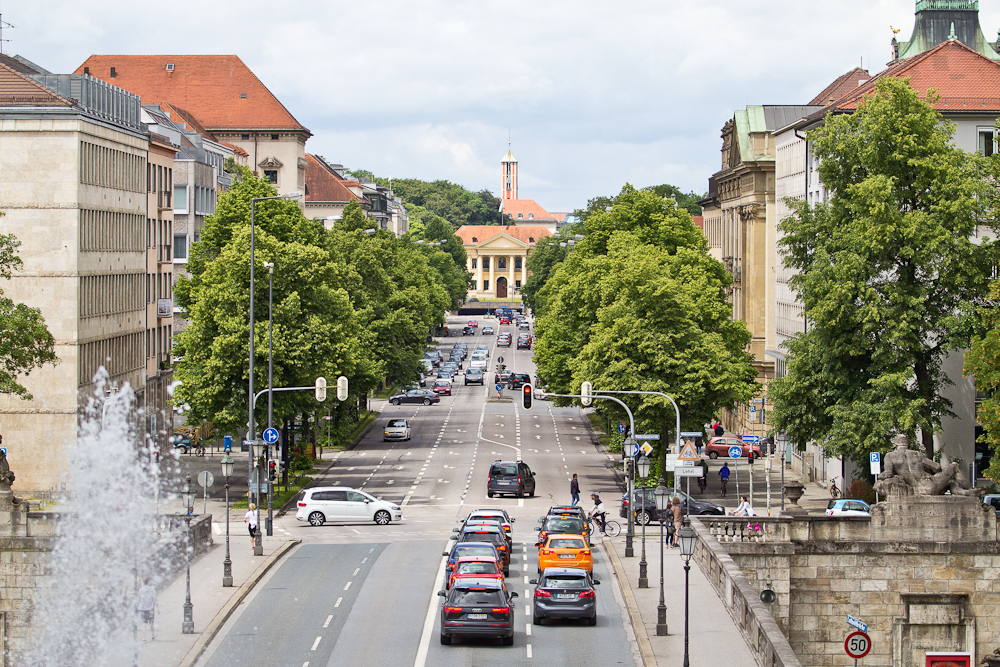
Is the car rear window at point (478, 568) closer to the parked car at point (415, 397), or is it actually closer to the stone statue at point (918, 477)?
the stone statue at point (918, 477)

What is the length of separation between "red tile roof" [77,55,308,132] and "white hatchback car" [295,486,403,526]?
252ft

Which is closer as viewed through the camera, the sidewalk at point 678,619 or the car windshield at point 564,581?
the sidewalk at point 678,619

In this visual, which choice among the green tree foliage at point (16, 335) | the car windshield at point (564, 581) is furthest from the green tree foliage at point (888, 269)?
the green tree foliage at point (16, 335)

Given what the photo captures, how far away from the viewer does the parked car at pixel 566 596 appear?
3584 centimetres

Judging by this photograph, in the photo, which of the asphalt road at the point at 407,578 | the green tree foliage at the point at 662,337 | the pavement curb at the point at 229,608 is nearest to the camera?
the pavement curb at the point at 229,608

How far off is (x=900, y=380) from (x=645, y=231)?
1285 inches

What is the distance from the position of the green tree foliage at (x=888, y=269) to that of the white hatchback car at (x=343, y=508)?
16.7m

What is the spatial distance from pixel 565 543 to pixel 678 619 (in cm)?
644

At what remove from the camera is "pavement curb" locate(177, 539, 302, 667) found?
106ft

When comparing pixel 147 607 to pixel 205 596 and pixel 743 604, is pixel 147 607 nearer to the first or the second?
pixel 205 596

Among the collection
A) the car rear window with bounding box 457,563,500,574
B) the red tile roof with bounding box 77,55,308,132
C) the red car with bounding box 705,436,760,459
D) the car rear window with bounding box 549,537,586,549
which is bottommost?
the car rear window with bounding box 549,537,586,549

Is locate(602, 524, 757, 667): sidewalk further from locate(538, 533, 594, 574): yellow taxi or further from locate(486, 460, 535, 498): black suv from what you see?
locate(486, 460, 535, 498): black suv

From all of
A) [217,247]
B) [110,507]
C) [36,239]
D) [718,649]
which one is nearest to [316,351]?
[217,247]

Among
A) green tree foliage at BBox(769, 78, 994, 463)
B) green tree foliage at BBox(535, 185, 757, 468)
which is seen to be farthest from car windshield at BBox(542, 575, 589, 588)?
green tree foliage at BBox(535, 185, 757, 468)
